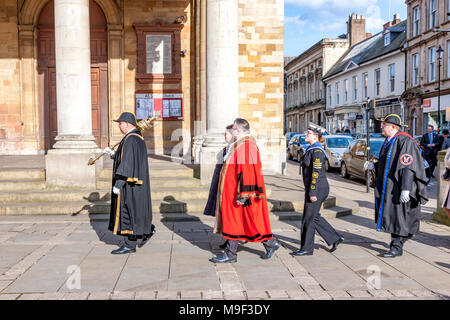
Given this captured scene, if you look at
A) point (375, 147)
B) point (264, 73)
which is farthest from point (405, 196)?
point (375, 147)

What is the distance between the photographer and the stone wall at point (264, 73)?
14125mm

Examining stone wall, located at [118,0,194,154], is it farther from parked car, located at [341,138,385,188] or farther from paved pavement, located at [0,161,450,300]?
paved pavement, located at [0,161,450,300]

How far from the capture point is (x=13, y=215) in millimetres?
8953

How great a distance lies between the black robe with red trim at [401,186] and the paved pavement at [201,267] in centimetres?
44

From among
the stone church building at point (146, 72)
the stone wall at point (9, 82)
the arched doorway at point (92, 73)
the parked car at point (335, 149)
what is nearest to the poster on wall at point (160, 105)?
the stone church building at point (146, 72)

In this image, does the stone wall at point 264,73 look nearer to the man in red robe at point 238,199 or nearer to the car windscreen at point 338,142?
the car windscreen at point 338,142

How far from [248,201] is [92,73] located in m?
10.3

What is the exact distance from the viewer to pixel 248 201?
19.2 ft

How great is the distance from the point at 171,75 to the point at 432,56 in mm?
24322

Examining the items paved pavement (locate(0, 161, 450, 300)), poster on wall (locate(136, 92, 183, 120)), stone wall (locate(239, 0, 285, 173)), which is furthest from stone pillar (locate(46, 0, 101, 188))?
stone wall (locate(239, 0, 285, 173))

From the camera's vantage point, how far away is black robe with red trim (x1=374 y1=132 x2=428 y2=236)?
20.4 feet

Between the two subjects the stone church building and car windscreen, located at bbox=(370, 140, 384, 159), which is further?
car windscreen, located at bbox=(370, 140, 384, 159)

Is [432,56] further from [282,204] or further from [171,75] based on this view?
[282,204]

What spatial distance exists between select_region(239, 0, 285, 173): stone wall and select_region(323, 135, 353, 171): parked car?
219 inches
